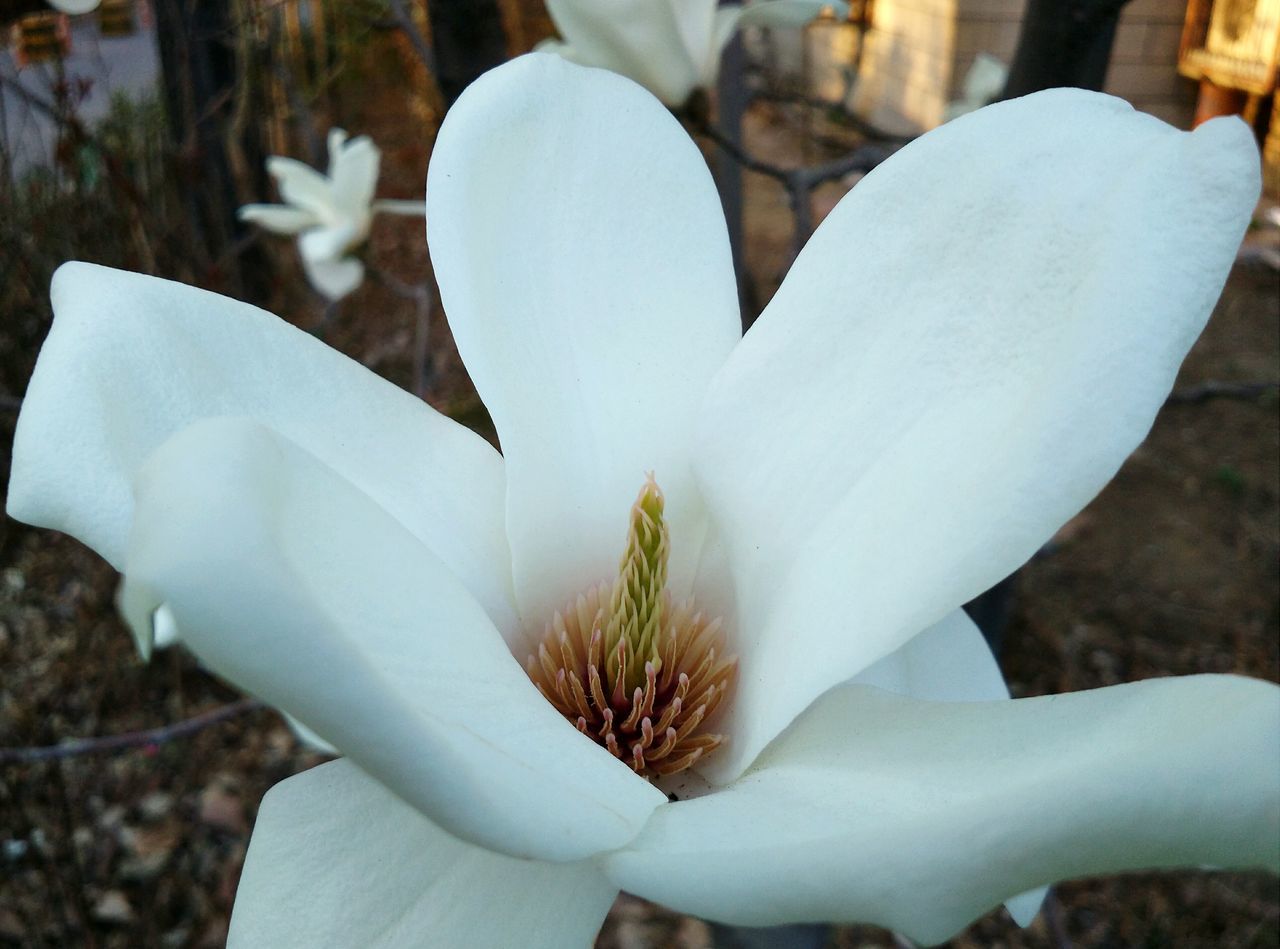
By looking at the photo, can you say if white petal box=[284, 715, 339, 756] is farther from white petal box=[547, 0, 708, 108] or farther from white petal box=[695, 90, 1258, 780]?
white petal box=[547, 0, 708, 108]

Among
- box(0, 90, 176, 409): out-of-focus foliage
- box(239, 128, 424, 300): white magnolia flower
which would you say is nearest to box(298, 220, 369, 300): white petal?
box(239, 128, 424, 300): white magnolia flower

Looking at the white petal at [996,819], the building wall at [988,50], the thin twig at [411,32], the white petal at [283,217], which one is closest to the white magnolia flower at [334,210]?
the white petal at [283,217]

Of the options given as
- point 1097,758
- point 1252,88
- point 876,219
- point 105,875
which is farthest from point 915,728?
point 1252,88

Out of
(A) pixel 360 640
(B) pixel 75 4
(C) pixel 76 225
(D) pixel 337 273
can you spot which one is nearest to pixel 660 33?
(B) pixel 75 4

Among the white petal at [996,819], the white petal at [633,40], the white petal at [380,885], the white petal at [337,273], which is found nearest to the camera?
the white petal at [996,819]

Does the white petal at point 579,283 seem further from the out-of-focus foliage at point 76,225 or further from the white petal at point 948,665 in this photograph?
the out-of-focus foliage at point 76,225

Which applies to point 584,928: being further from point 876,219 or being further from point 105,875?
point 105,875

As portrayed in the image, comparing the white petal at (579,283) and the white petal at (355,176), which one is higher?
the white petal at (579,283)
